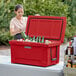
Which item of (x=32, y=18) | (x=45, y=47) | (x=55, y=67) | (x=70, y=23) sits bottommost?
(x=70, y=23)

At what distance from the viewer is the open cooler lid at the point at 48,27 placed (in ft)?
8.39

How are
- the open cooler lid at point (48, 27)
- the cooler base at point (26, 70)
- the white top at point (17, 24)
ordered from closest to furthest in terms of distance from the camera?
1. the cooler base at point (26, 70)
2. the open cooler lid at point (48, 27)
3. the white top at point (17, 24)

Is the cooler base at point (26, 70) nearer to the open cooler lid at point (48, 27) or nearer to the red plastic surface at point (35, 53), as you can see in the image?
the red plastic surface at point (35, 53)

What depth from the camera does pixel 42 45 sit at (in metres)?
2.44

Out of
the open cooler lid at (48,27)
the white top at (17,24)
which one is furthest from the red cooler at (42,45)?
the white top at (17,24)

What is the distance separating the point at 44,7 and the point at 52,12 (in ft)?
1.07

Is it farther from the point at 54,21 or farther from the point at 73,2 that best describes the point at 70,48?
the point at 73,2

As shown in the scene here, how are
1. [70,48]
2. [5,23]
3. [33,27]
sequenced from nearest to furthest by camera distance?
[70,48] → [33,27] → [5,23]

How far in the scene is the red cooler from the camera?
8.11 ft

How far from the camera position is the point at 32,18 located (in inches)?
109

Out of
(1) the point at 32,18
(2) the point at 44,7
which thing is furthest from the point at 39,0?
(1) the point at 32,18

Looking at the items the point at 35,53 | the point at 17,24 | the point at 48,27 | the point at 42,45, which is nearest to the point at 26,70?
the point at 35,53

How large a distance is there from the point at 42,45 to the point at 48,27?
0.28 metres

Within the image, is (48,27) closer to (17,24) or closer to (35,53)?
(35,53)
